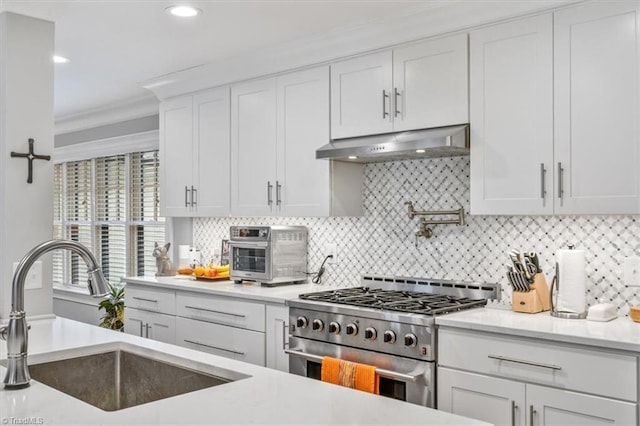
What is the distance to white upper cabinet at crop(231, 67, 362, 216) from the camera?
12.6 feet

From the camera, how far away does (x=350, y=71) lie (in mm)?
3680

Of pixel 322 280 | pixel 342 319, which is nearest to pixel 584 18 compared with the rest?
pixel 342 319

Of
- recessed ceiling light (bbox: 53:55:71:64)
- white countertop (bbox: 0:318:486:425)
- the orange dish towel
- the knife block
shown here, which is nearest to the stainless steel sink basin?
white countertop (bbox: 0:318:486:425)

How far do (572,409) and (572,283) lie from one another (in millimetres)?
623

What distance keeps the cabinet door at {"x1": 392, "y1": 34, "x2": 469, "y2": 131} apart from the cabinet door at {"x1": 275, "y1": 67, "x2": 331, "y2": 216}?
22.0 inches

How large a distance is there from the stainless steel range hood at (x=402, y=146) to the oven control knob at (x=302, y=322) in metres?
0.96

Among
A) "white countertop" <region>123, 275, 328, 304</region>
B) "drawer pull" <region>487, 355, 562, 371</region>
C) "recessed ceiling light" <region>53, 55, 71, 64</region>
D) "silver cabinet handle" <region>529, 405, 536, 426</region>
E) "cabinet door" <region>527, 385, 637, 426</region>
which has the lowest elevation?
"silver cabinet handle" <region>529, 405, 536, 426</region>

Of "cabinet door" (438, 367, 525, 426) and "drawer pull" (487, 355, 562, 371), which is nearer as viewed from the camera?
"drawer pull" (487, 355, 562, 371)

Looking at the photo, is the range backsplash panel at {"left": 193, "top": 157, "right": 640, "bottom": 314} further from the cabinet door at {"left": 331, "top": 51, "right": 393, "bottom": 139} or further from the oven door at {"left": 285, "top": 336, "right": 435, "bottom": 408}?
the oven door at {"left": 285, "top": 336, "right": 435, "bottom": 408}

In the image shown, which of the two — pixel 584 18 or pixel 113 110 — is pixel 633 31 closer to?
pixel 584 18

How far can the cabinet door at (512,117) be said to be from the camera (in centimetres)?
290

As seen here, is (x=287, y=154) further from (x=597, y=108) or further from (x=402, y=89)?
(x=597, y=108)

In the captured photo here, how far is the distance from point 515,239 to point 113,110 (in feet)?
Result: 14.4

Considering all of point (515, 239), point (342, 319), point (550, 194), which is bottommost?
point (342, 319)
